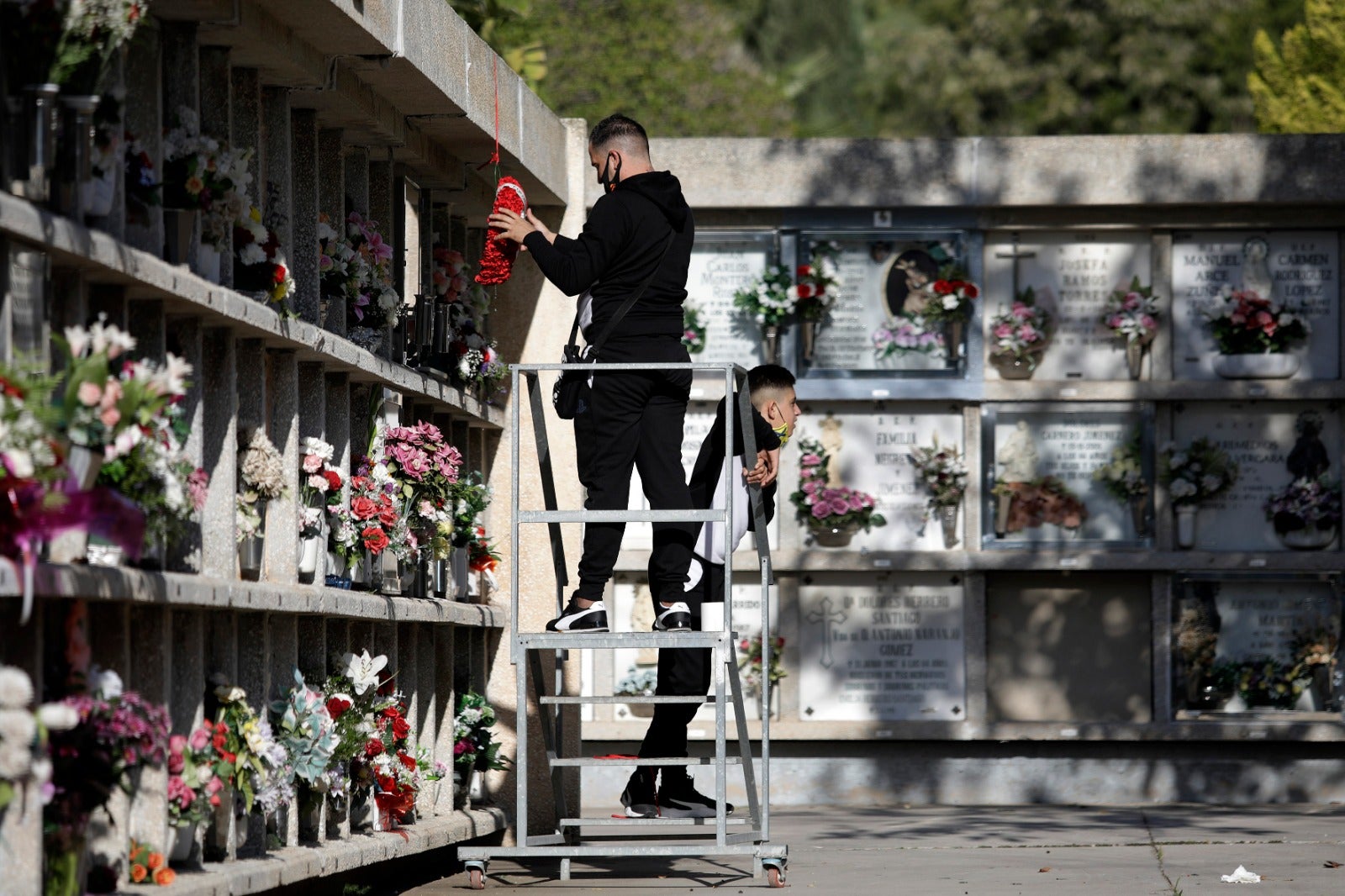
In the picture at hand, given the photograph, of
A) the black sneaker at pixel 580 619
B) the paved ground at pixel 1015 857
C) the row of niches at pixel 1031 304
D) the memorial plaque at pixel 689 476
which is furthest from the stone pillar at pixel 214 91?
the row of niches at pixel 1031 304

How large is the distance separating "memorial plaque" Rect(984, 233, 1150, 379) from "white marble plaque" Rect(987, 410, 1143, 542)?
7.8 inches

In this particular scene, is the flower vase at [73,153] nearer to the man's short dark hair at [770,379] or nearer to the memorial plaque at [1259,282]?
the man's short dark hair at [770,379]

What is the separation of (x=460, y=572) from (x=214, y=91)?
228 centimetres

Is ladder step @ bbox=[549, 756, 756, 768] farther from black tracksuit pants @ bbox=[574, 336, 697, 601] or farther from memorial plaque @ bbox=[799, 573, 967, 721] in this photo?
memorial plaque @ bbox=[799, 573, 967, 721]

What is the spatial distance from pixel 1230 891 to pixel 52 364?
327 centimetres

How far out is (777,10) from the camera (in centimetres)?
3075

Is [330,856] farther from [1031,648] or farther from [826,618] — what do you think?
[1031,648]

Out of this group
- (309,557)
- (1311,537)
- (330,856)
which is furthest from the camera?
(1311,537)

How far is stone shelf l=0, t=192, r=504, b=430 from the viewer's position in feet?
11.3

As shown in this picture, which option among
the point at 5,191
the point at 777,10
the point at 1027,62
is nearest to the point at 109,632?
the point at 5,191

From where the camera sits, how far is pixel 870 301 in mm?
8812

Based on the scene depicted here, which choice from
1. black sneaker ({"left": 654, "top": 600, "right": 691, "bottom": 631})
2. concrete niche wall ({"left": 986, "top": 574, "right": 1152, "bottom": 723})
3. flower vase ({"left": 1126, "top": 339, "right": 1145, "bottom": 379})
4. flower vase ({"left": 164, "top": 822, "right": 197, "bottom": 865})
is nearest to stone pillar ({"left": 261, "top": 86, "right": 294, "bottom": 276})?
black sneaker ({"left": 654, "top": 600, "right": 691, "bottom": 631})

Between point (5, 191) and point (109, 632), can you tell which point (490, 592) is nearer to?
point (109, 632)

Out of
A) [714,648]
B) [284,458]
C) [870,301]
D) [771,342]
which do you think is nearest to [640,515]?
[714,648]
